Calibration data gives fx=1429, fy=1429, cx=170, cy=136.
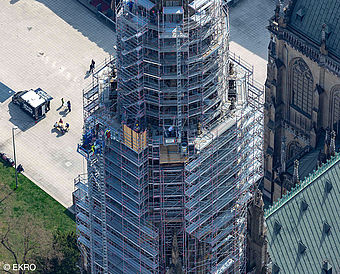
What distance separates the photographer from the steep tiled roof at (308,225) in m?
179

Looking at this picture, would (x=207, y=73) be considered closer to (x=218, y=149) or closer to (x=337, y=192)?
(x=218, y=149)

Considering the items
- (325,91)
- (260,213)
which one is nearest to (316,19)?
(325,91)

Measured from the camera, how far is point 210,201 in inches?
6348

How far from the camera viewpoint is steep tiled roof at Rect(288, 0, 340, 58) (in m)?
196

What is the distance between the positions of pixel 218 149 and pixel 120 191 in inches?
496

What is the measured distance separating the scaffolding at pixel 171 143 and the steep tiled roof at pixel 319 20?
32026mm

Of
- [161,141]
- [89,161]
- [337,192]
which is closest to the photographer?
[161,141]

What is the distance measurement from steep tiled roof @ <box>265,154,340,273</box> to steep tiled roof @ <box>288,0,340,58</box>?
66.9 ft

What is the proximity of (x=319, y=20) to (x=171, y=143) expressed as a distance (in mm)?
51725

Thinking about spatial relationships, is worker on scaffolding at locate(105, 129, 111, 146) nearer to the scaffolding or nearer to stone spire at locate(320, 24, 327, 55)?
the scaffolding

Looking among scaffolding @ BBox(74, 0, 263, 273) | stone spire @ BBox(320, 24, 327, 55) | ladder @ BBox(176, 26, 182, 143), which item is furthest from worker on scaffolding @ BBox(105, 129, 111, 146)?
stone spire @ BBox(320, 24, 327, 55)

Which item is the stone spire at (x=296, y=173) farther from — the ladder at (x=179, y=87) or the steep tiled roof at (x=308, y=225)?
Answer: the ladder at (x=179, y=87)

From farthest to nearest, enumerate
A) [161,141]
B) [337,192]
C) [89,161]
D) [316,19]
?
[316,19] → [337,192] → [89,161] → [161,141]

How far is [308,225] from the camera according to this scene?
181 metres
